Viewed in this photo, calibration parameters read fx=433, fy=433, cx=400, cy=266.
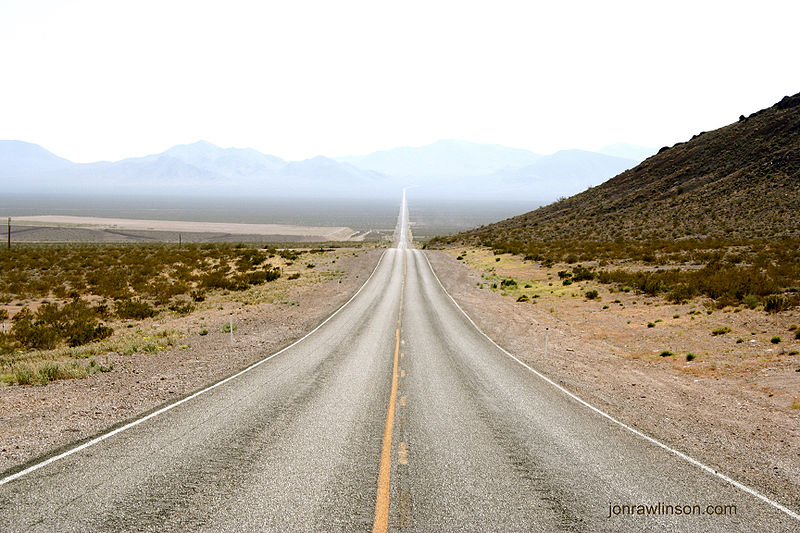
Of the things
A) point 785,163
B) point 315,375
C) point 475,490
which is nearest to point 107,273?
point 315,375

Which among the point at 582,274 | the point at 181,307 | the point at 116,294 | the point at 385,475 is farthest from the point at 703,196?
the point at 116,294

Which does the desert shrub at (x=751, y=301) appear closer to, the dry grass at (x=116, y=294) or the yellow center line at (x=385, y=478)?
the yellow center line at (x=385, y=478)

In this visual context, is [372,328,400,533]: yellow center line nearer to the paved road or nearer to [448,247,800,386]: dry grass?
the paved road

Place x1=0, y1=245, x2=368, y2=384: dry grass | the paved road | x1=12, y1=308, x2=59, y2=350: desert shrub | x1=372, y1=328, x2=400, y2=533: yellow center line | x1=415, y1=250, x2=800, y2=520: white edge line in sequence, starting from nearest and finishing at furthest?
x1=372, y1=328, x2=400, y2=533: yellow center line, the paved road, x1=415, y1=250, x2=800, y2=520: white edge line, x1=0, y1=245, x2=368, y2=384: dry grass, x1=12, y1=308, x2=59, y2=350: desert shrub

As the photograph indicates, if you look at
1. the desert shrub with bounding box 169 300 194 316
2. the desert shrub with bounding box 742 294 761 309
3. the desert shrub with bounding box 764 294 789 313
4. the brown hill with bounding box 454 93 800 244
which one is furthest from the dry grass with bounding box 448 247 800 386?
the brown hill with bounding box 454 93 800 244

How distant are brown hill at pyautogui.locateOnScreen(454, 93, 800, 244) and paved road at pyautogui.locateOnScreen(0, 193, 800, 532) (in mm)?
47815

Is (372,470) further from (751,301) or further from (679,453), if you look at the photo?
(751,301)

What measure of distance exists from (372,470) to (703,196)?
7101cm

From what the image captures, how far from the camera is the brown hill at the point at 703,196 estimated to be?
167ft

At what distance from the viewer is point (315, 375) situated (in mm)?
12477

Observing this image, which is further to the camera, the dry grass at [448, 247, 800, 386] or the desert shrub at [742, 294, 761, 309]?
the desert shrub at [742, 294, 761, 309]

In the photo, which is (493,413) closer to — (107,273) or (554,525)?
(554,525)

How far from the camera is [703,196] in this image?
61.5 meters

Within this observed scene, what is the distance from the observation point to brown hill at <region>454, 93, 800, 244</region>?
51.0m
